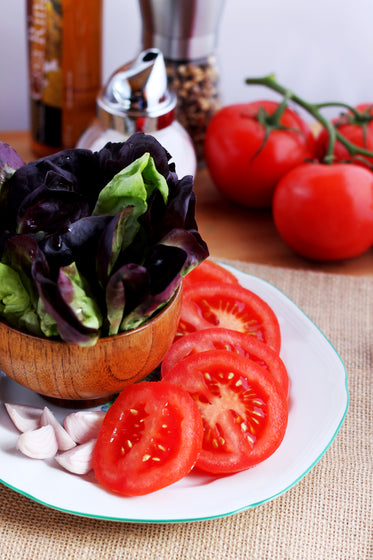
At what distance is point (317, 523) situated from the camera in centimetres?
65

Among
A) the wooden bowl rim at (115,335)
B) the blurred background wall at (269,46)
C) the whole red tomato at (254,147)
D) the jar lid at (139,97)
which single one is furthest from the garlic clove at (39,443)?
the blurred background wall at (269,46)

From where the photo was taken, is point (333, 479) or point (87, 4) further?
point (87, 4)

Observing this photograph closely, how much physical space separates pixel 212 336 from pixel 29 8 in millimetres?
710

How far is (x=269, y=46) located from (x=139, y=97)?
59 cm

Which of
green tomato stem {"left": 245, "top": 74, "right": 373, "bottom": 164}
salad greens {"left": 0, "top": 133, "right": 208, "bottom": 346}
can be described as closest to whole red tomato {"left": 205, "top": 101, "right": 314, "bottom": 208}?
green tomato stem {"left": 245, "top": 74, "right": 373, "bottom": 164}

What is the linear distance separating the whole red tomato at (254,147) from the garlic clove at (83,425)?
57 cm

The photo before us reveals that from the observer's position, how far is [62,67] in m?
1.13

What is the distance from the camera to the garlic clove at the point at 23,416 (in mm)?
670

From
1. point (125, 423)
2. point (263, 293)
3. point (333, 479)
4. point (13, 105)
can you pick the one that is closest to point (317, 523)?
point (333, 479)

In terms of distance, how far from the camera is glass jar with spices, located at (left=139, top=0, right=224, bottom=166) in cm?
108

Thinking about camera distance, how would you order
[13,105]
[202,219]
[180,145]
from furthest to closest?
[13,105]
[202,219]
[180,145]

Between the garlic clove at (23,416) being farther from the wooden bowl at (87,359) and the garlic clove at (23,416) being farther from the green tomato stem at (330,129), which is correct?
the green tomato stem at (330,129)

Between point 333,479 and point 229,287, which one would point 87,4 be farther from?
point 333,479

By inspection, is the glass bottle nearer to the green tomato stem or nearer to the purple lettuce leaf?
the green tomato stem
